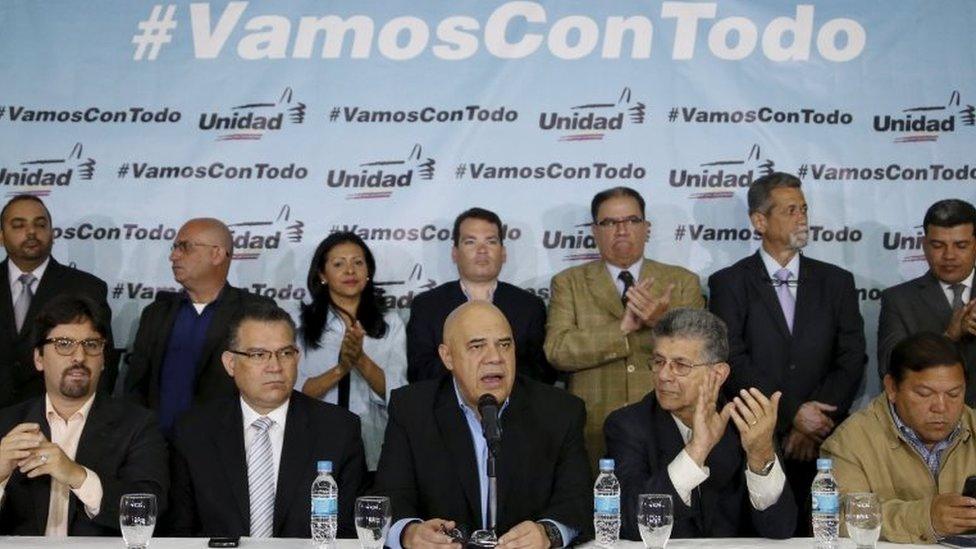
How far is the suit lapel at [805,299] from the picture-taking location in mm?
5621

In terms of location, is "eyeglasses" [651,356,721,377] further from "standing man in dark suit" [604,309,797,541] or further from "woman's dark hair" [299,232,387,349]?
"woman's dark hair" [299,232,387,349]

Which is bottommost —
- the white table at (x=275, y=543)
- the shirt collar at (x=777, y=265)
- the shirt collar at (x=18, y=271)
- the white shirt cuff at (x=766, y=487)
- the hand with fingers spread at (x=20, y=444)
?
the white table at (x=275, y=543)

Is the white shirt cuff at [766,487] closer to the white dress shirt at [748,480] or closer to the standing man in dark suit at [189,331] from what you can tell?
the white dress shirt at [748,480]

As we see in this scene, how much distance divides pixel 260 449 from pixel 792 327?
7.96ft

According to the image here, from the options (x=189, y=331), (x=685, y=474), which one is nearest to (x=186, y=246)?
(x=189, y=331)

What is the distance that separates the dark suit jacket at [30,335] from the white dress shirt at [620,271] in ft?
7.23

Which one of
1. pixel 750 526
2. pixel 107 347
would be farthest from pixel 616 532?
pixel 107 347

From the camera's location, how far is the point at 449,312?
5.71 meters

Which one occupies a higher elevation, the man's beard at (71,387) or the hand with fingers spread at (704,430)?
the man's beard at (71,387)

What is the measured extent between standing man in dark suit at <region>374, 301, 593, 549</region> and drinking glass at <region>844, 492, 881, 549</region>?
0.80 meters

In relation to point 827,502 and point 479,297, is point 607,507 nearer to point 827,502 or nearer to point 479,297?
point 827,502

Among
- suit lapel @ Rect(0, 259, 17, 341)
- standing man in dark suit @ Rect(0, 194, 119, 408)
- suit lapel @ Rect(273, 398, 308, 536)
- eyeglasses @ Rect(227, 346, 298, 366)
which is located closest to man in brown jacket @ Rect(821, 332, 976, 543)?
suit lapel @ Rect(273, 398, 308, 536)

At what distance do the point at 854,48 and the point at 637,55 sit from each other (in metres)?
1.06

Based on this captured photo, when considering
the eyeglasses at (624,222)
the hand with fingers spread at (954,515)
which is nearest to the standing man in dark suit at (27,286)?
the eyeglasses at (624,222)
